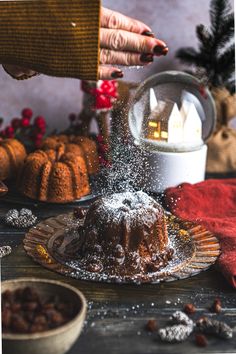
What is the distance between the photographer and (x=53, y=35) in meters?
0.72

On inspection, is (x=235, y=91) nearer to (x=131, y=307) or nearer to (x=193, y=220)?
(x=193, y=220)

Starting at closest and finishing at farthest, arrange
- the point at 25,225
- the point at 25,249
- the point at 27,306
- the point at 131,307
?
the point at 27,306, the point at 131,307, the point at 25,249, the point at 25,225

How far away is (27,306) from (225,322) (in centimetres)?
23

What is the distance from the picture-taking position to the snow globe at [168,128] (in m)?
1.13

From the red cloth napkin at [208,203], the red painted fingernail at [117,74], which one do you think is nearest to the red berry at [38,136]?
the red cloth napkin at [208,203]

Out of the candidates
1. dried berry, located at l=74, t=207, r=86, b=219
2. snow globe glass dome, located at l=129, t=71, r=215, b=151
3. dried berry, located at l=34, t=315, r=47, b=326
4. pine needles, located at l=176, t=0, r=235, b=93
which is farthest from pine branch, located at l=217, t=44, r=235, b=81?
dried berry, located at l=34, t=315, r=47, b=326

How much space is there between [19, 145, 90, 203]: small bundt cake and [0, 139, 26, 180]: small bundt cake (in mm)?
78

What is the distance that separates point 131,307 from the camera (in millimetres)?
699

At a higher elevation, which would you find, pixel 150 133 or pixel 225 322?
pixel 150 133

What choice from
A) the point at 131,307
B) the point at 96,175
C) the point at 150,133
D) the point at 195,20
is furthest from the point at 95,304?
the point at 195,20

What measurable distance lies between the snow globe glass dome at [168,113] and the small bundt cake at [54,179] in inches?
5.2

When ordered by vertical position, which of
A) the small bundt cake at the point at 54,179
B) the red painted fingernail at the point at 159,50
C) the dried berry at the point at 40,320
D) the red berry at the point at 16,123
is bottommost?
the dried berry at the point at 40,320

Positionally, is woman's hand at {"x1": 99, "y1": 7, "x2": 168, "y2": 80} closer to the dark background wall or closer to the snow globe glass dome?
the snow globe glass dome

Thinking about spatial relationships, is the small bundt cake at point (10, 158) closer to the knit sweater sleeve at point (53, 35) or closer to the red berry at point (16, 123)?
the red berry at point (16, 123)
